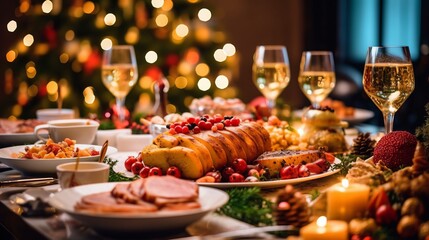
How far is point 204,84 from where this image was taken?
207 inches

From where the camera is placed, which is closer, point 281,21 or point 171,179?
point 171,179

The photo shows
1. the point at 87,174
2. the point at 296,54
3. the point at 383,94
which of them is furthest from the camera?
the point at 296,54

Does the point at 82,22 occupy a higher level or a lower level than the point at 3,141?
higher

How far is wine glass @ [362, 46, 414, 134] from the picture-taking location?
1964mm

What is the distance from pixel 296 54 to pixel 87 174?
559 cm

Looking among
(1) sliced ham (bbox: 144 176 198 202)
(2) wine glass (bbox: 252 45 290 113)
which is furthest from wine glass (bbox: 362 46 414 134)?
(2) wine glass (bbox: 252 45 290 113)

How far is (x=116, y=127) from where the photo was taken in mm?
2779

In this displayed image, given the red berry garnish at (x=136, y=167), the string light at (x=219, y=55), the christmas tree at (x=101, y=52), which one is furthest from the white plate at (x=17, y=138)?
the string light at (x=219, y=55)

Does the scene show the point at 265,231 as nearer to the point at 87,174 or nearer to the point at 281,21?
the point at 87,174

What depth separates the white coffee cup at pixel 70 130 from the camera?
89.6 inches

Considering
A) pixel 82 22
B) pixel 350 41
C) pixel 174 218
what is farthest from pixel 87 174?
pixel 350 41

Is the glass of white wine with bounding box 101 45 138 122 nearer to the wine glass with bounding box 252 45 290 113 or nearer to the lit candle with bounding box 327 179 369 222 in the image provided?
the wine glass with bounding box 252 45 290 113

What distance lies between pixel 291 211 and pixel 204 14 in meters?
4.01

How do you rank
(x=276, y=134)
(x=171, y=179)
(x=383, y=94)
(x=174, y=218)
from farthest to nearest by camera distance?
(x=276, y=134) → (x=383, y=94) → (x=171, y=179) → (x=174, y=218)
